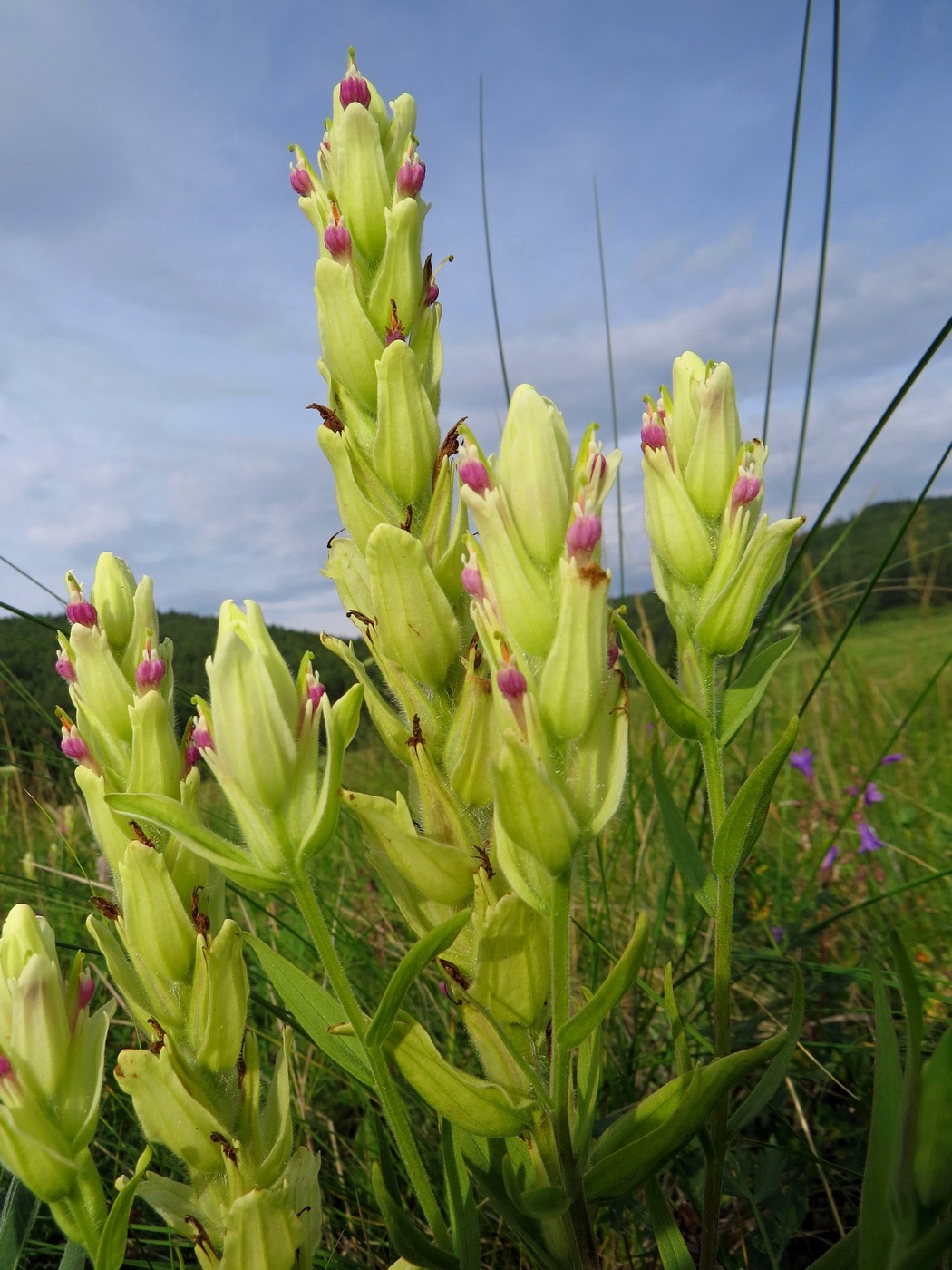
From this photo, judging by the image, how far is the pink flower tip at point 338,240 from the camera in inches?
54.6

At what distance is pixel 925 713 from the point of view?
237 inches

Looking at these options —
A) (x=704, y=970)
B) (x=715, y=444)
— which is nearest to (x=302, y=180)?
(x=715, y=444)

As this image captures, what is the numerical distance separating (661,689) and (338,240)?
0.89 metres

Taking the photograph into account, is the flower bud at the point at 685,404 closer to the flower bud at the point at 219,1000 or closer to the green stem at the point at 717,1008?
the green stem at the point at 717,1008

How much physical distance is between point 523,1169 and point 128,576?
112 cm

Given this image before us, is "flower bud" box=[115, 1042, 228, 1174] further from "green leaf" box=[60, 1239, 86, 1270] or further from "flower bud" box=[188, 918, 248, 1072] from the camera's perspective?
"green leaf" box=[60, 1239, 86, 1270]

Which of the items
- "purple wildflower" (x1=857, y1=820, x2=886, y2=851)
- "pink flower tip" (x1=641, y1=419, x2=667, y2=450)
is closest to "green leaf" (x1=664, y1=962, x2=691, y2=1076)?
"pink flower tip" (x1=641, y1=419, x2=667, y2=450)

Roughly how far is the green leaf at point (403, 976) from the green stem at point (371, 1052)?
0.07 feet

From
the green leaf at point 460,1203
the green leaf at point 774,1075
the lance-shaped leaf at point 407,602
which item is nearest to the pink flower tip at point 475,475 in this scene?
the lance-shaped leaf at point 407,602

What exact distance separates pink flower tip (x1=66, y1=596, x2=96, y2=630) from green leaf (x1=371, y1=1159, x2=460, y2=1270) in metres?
0.89

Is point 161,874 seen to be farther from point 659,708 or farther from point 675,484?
point 675,484

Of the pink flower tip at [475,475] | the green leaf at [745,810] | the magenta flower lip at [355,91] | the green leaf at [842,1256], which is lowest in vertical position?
the green leaf at [842,1256]

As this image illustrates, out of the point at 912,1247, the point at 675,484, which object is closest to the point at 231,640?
the point at 675,484

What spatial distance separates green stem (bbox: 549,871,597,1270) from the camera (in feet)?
3.62
